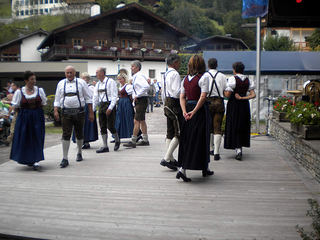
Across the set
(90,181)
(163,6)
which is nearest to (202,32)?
(163,6)

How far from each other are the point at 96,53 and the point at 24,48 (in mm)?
15241

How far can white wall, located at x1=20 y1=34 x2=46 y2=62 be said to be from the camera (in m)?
53.2

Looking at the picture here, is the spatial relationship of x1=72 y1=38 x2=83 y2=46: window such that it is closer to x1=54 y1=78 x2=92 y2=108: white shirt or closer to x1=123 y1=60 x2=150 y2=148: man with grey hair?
x1=123 y1=60 x2=150 y2=148: man with grey hair

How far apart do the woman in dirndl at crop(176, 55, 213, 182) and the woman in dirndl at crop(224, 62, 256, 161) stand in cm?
181

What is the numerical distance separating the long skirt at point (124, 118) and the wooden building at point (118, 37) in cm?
3329

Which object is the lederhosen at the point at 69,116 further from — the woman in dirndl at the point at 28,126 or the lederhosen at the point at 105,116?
the lederhosen at the point at 105,116

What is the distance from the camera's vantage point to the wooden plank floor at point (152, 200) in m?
3.96

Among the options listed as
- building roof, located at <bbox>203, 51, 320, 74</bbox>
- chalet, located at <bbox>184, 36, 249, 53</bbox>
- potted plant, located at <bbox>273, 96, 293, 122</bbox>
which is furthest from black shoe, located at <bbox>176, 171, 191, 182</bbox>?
chalet, located at <bbox>184, 36, 249, 53</bbox>

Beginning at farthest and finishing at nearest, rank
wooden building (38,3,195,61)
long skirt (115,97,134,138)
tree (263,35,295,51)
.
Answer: tree (263,35,295,51), wooden building (38,3,195,61), long skirt (115,97,134,138)

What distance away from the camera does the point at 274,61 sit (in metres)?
16.4

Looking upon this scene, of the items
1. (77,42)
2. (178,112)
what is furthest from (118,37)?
(178,112)

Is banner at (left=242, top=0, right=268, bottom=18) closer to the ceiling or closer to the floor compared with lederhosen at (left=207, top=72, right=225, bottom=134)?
closer to the ceiling

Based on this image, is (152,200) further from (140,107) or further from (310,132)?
(140,107)

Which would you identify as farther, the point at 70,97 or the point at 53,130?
the point at 53,130
